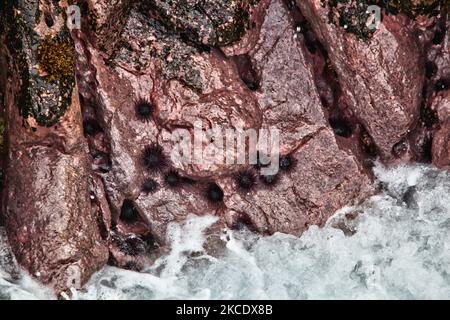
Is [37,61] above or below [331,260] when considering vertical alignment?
above

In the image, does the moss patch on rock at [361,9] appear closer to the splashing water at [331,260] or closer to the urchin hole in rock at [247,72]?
the urchin hole in rock at [247,72]

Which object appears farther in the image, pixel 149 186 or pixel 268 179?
pixel 268 179

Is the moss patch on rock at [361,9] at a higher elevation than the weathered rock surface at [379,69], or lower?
higher

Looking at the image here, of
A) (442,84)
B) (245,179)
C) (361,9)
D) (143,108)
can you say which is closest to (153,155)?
(143,108)

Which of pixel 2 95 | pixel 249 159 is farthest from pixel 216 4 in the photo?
pixel 2 95

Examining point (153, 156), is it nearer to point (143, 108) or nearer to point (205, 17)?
point (143, 108)

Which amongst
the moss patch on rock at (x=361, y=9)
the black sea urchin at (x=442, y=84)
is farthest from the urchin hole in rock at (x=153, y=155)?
the black sea urchin at (x=442, y=84)

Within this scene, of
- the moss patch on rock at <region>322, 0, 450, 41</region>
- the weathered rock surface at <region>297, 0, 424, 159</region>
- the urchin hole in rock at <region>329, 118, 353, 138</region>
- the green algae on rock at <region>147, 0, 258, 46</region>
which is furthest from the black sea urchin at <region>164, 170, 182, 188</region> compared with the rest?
the moss patch on rock at <region>322, 0, 450, 41</region>
